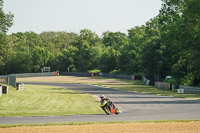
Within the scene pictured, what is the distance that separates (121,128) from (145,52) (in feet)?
215

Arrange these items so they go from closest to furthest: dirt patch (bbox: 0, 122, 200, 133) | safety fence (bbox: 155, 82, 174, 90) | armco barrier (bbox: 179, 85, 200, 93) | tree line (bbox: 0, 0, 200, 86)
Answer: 1. dirt patch (bbox: 0, 122, 200, 133)
2. armco barrier (bbox: 179, 85, 200, 93)
3. tree line (bbox: 0, 0, 200, 86)
4. safety fence (bbox: 155, 82, 174, 90)

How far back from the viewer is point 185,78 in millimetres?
64938

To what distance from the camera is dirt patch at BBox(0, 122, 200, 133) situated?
21484mm

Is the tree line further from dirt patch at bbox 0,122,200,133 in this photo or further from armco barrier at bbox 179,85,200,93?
dirt patch at bbox 0,122,200,133

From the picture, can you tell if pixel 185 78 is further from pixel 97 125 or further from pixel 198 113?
pixel 97 125

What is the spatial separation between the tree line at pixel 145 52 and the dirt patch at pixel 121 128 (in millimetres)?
30313

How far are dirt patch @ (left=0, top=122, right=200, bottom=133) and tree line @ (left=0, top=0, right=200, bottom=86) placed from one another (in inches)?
1193

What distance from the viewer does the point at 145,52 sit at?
87.0 meters

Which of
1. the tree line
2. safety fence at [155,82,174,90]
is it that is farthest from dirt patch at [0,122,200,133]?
safety fence at [155,82,174,90]

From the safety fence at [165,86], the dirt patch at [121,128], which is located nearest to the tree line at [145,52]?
the safety fence at [165,86]

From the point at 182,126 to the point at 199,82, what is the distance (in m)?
38.2

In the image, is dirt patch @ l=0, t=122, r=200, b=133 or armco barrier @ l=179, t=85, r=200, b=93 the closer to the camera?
dirt patch @ l=0, t=122, r=200, b=133

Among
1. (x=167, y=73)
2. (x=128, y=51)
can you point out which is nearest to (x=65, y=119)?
(x=167, y=73)

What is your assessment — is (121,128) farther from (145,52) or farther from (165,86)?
(145,52)
